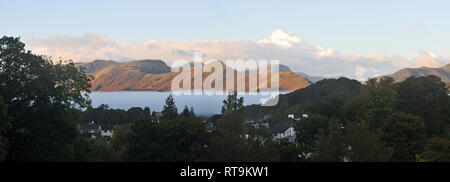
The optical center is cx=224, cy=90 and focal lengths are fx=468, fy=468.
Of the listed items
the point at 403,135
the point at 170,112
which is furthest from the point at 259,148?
the point at 170,112

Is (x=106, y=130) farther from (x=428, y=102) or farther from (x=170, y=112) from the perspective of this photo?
(x=428, y=102)

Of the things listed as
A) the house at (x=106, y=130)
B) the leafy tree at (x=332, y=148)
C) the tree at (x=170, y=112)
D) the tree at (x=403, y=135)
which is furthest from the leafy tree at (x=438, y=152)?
the house at (x=106, y=130)

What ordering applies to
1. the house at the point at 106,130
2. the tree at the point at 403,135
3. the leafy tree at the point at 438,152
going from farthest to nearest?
the house at the point at 106,130, the tree at the point at 403,135, the leafy tree at the point at 438,152

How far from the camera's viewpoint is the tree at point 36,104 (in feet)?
87.1

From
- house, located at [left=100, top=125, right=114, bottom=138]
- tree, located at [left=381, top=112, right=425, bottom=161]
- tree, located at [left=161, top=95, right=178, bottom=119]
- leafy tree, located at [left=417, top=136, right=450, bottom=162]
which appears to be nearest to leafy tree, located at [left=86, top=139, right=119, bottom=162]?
tree, located at [left=161, top=95, right=178, bottom=119]

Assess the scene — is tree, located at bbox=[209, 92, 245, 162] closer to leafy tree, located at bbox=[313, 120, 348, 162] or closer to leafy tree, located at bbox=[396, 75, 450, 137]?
leafy tree, located at bbox=[313, 120, 348, 162]

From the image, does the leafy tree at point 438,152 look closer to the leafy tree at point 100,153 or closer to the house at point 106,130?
the leafy tree at point 100,153

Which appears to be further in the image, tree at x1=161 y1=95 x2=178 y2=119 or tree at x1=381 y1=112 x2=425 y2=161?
tree at x1=161 y1=95 x2=178 y2=119

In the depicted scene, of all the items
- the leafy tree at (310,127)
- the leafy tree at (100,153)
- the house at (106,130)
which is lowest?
the house at (106,130)

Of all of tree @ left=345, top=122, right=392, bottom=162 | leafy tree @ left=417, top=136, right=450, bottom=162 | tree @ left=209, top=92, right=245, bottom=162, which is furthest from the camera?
tree @ left=209, top=92, right=245, bottom=162

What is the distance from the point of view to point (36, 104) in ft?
89.8

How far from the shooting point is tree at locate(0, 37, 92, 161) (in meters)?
26.5
